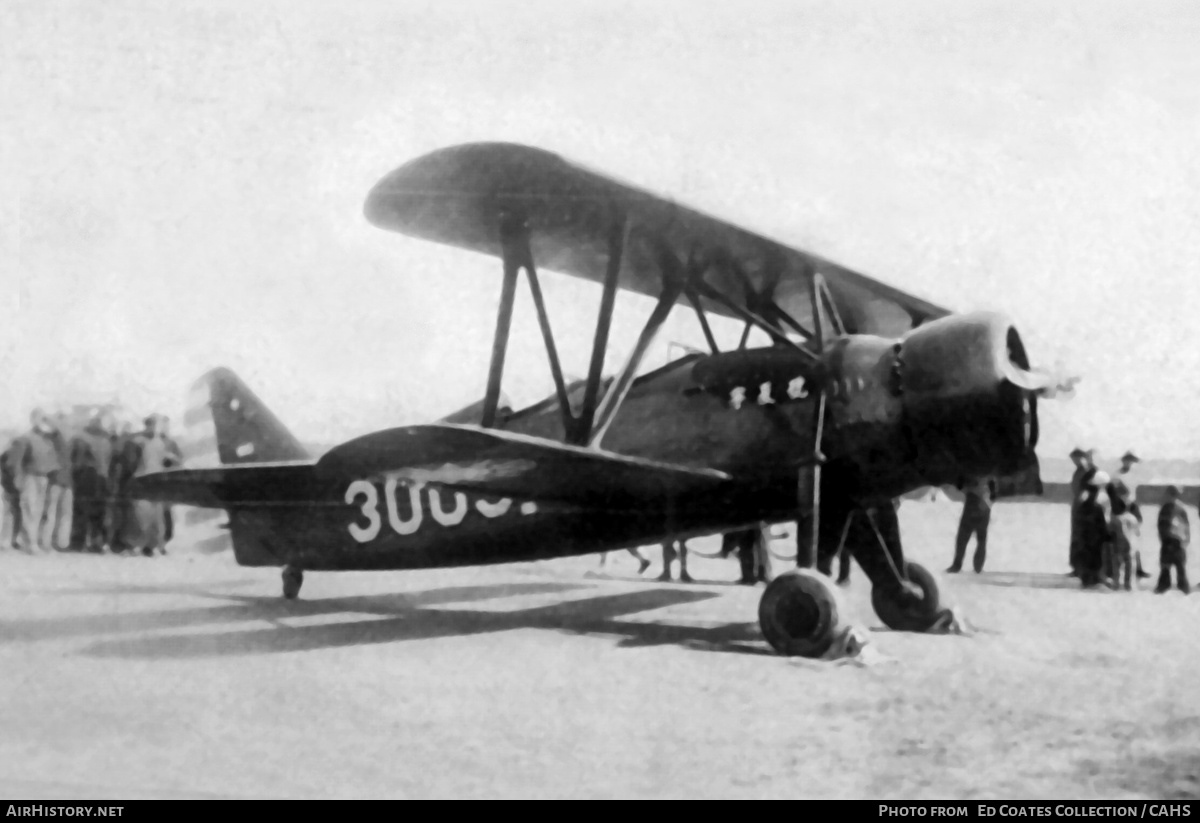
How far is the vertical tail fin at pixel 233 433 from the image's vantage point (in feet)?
15.6

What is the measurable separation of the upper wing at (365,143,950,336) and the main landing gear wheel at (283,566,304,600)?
247 centimetres

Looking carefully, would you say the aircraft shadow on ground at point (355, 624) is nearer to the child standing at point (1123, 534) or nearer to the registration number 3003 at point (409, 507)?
the registration number 3003 at point (409, 507)

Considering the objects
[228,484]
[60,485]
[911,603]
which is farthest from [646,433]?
[60,485]

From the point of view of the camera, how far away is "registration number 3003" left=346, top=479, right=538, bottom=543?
5488 millimetres

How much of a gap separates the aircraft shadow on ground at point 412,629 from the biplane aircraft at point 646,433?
37cm

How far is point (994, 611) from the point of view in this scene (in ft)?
20.3

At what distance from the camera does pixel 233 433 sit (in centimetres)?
563

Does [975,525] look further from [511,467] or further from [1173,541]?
[511,467]

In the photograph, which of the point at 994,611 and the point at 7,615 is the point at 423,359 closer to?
the point at 7,615

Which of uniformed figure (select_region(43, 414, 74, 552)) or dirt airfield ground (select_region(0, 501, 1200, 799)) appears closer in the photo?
dirt airfield ground (select_region(0, 501, 1200, 799))

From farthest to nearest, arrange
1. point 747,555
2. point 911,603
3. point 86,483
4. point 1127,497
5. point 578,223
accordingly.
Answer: point 747,555 → point 1127,497 → point 86,483 → point 911,603 → point 578,223

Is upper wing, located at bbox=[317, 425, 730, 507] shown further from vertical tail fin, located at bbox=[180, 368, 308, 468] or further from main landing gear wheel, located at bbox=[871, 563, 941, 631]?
main landing gear wheel, located at bbox=[871, 563, 941, 631]

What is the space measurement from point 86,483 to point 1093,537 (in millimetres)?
7428

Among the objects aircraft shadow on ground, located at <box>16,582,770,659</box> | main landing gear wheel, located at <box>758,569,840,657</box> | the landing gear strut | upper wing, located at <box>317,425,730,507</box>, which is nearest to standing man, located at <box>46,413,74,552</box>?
aircraft shadow on ground, located at <box>16,582,770,659</box>
